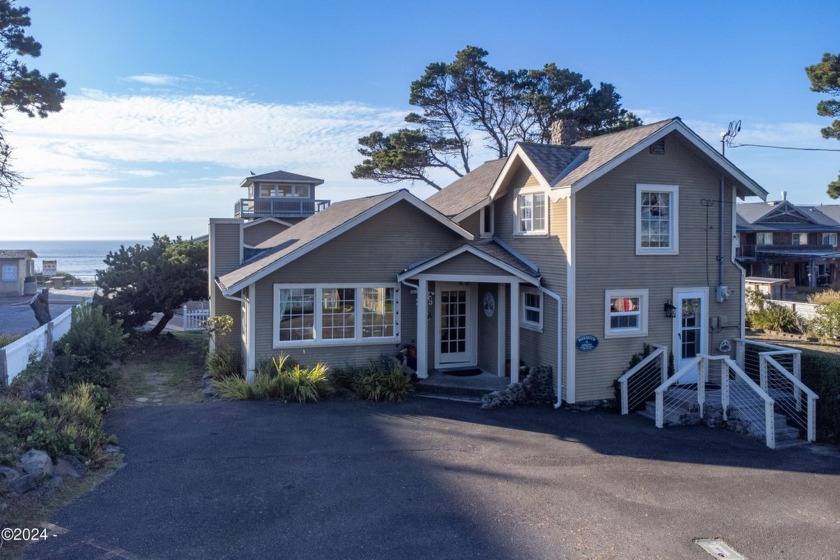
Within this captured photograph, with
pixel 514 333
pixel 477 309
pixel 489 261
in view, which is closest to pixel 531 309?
pixel 514 333

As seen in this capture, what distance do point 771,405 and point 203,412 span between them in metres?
10.5

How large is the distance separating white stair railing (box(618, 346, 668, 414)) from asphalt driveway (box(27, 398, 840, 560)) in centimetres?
146

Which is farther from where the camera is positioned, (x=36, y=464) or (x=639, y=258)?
(x=639, y=258)

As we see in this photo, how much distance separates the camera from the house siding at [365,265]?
13664 millimetres

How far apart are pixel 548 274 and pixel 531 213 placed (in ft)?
5.80

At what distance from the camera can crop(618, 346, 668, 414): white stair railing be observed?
13.3m

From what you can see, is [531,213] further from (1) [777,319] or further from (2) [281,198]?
(2) [281,198]

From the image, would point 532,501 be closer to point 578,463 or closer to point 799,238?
point 578,463

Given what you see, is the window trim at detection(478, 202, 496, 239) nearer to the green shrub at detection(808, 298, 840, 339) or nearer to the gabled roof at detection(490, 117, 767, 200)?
the gabled roof at detection(490, 117, 767, 200)

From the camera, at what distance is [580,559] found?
21.0ft

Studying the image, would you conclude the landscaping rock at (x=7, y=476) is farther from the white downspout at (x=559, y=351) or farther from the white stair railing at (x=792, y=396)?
the white stair railing at (x=792, y=396)

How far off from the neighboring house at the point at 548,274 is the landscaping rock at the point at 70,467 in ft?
16.7

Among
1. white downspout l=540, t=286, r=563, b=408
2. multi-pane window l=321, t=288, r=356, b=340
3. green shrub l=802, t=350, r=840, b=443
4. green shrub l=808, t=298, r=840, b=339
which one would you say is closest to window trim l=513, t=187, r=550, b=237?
white downspout l=540, t=286, r=563, b=408

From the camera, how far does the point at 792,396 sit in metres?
12.7
